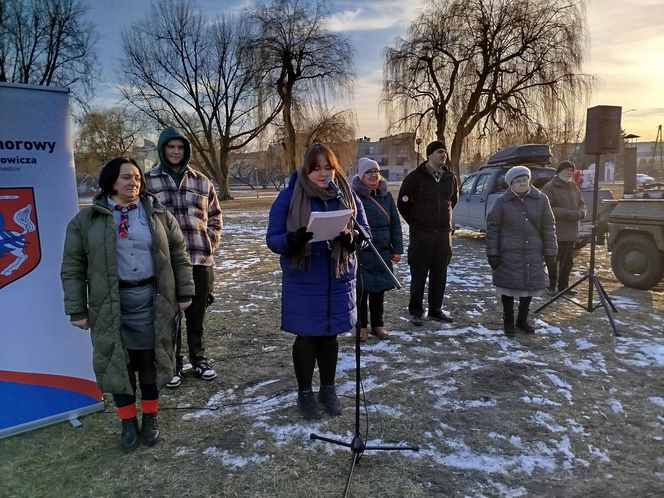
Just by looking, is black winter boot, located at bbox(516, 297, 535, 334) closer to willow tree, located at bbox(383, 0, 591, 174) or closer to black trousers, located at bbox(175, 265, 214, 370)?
black trousers, located at bbox(175, 265, 214, 370)

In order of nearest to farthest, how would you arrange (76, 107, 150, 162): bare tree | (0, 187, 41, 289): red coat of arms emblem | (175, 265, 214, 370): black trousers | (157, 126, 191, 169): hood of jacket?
(0, 187, 41, 289): red coat of arms emblem < (157, 126, 191, 169): hood of jacket < (175, 265, 214, 370): black trousers < (76, 107, 150, 162): bare tree

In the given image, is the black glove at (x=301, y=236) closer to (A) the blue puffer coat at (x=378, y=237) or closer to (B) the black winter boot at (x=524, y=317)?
(A) the blue puffer coat at (x=378, y=237)

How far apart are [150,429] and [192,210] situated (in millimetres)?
1571

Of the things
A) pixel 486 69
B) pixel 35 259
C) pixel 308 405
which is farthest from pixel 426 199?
pixel 486 69

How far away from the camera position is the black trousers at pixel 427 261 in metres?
5.16

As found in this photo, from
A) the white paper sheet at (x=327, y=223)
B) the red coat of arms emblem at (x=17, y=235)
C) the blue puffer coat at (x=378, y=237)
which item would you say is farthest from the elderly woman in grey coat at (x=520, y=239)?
the red coat of arms emblem at (x=17, y=235)

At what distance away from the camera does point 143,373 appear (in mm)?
2949

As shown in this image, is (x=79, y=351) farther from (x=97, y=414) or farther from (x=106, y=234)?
(x=106, y=234)

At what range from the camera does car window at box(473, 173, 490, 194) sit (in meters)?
11.2

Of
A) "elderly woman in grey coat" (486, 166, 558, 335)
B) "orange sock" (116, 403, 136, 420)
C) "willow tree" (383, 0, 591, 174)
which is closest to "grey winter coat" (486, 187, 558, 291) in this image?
"elderly woman in grey coat" (486, 166, 558, 335)

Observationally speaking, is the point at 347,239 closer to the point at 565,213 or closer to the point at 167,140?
the point at 167,140

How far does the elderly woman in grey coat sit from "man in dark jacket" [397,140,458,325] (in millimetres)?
517

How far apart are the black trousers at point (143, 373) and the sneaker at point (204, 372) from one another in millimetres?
912

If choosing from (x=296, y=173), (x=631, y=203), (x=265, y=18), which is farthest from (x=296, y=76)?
(x=296, y=173)
